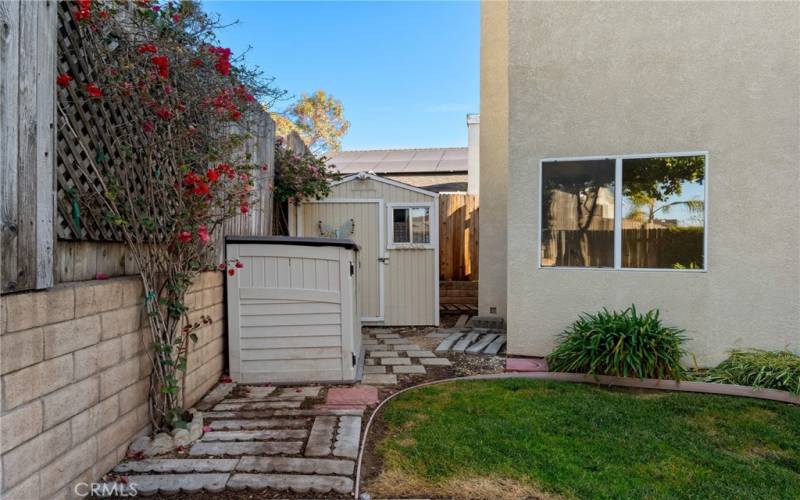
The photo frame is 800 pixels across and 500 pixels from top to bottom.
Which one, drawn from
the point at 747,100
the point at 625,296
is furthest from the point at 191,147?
the point at 747,100

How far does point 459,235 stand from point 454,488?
21.1 ft

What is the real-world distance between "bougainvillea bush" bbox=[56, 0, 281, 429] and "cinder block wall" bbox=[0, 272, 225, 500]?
0.14 meters

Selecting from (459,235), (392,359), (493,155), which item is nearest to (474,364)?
(392,359)

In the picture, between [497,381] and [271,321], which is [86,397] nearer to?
[271,321]

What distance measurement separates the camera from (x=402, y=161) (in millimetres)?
15031

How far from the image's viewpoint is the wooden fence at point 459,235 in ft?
28.0

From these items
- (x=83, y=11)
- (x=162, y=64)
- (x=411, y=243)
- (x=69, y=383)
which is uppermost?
(x=83, y=11)

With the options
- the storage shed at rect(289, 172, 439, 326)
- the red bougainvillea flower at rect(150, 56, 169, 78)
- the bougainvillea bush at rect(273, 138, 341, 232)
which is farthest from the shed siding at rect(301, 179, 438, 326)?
the red bougainvillea flower at rect(150, 56, 169, 78)

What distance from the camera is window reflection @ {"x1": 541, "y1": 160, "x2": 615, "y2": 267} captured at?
4773 mm

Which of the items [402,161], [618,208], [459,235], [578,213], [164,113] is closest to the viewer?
[164,113]

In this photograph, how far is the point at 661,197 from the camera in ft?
15.2

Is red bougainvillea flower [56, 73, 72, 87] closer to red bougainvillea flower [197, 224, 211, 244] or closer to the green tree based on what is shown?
red bougainvillea flower [197, 224, 211, 244]

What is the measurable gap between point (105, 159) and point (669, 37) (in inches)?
195

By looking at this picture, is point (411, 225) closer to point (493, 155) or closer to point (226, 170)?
point (493, 155)
